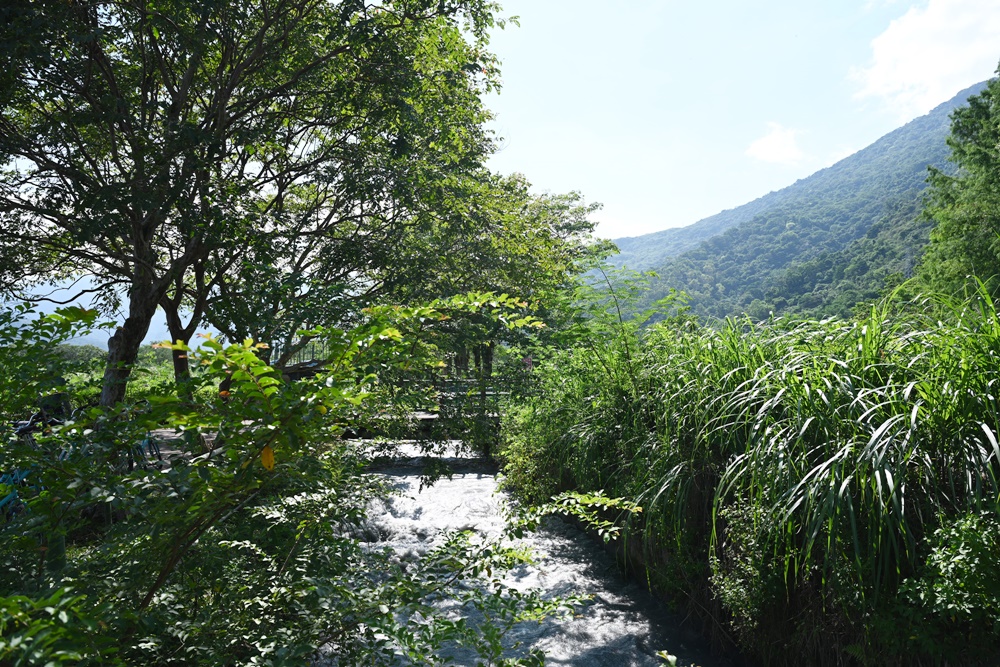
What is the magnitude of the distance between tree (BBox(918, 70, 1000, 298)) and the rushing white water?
1338 centimetres

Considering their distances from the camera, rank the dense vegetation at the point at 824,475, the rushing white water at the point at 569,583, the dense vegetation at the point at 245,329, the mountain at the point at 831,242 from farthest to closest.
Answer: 1. the mountain at the point at 831,242
2. the rushing white water at the point at 569,583
3. the dense vegetation at the point at 824,475
4. the dense vegetation at the point at 245,329

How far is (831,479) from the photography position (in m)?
2.58

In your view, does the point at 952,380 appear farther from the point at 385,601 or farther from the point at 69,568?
the point at 69,568

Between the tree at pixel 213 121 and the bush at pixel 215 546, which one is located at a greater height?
the tree at pixel 213 121

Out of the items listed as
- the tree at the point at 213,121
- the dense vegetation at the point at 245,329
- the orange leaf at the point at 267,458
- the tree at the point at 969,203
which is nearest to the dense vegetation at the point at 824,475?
the dense vegetation at the point at 245,329

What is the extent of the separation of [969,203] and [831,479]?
19584 mm

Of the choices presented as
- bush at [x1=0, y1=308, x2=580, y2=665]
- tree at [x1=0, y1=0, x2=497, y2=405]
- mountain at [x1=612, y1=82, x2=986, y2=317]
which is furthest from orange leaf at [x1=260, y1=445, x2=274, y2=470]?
mountain at [x1=612, y1=82, x2=986, y2=317]

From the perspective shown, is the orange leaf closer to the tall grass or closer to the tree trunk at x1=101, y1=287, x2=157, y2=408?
the tall grass

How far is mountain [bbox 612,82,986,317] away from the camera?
5466 centimetres

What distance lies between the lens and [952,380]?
8.18 feet

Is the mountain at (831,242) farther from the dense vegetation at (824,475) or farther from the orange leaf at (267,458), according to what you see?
the orange leaf at (267,458)

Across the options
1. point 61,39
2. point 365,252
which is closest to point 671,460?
point 365,252

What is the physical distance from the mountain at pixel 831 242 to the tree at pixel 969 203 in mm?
1729

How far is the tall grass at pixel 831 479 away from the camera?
233cm
